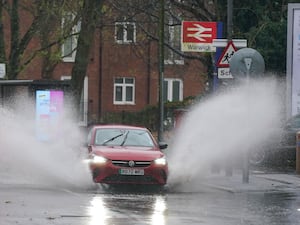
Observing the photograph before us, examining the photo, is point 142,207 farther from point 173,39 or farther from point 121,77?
point 121,77

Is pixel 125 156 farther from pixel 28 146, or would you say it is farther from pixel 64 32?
pixel 64 32

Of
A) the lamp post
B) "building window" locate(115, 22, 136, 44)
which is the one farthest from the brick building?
the lamp post

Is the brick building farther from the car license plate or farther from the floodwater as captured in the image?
the car license plate

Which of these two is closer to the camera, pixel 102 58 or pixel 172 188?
pixel 172 188

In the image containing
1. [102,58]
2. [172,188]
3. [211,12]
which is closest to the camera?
[172,188]

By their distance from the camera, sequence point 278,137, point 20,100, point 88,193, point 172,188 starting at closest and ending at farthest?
point 88,193 < point 172,188 < point 278,137 < point 20,100

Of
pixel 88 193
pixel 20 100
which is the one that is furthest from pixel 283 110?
pixel 88 193

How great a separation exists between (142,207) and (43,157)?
22.7 ft

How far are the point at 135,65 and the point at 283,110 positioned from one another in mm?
27514

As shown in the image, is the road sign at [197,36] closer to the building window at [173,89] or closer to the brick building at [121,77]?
the brick building at [121,77]

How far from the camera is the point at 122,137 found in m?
21.7

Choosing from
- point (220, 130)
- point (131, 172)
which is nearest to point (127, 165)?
point (131, 172)

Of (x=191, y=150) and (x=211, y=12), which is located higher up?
(x=211, y=12)

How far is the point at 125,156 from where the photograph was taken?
2006 cm
